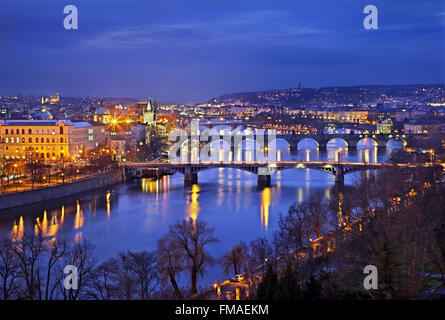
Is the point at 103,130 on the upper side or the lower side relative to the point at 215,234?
upper

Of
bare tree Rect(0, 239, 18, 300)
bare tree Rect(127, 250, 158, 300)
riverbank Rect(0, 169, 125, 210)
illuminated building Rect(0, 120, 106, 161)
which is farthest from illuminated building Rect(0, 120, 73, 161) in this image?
bare tree Rect(127, 250, 158, 300)

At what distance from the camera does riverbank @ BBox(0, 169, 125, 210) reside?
10.5 m

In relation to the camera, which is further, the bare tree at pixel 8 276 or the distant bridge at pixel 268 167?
the distant bridge at pixel 268 167

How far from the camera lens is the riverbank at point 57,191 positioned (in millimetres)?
10453

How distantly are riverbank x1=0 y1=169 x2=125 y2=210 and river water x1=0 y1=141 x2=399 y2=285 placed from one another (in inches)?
7.5

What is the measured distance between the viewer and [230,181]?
571 inches

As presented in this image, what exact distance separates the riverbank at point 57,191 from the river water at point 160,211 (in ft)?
0.63

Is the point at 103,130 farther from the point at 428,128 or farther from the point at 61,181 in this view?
the point at 428,128

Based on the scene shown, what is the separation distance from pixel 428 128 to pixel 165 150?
1275cm

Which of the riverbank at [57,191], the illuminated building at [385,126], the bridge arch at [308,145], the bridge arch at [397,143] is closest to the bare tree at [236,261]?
the riverbank at [57,191]

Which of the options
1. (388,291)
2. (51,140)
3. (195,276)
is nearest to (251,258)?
(195,276)

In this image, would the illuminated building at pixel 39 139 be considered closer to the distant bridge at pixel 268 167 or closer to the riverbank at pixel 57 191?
the riverbank at pixel 57 191

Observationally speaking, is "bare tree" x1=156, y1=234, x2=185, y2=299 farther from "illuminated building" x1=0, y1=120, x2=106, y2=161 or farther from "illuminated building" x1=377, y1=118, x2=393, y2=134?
"illuminated building" x1=377, y1=118, x2=393, y2=134

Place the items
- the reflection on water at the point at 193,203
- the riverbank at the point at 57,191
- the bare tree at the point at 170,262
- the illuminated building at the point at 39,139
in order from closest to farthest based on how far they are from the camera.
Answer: the bare tree at the point at 170,262 < the reflection on water at the point at 193,203 < the riverbank at the point at 57,191 < the illuminated building at the point at 39,139
